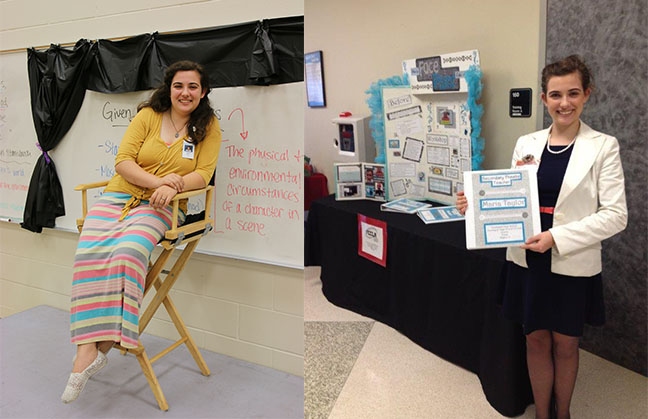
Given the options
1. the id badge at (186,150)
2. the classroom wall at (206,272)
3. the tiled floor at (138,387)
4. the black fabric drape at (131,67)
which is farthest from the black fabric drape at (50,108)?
the id badge at (186,150)

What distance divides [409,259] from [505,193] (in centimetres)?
92

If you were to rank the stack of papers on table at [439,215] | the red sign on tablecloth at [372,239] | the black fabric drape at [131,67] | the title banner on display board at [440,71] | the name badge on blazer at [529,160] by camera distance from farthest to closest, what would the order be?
the red sign on tablecloth at [372,239] → the stack of papers on table at [439,215] → the title banner on display board at [440,71] → the black fabric drape at [131,67] → the name badge on blazer at [529,160]

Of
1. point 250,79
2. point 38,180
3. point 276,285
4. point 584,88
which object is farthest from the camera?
point 38,180

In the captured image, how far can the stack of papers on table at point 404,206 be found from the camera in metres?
2.73

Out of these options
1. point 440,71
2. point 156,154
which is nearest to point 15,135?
point 156,154

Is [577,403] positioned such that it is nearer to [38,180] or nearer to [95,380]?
[95,380]

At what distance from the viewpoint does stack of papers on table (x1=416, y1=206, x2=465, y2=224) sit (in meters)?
2.56

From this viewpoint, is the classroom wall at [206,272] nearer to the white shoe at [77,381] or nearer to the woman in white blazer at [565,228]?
the white shoe at [77,381]

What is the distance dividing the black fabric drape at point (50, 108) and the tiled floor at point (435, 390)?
186cm

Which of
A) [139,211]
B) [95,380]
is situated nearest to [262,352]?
[95,380]

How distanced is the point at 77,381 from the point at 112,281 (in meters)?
0.41

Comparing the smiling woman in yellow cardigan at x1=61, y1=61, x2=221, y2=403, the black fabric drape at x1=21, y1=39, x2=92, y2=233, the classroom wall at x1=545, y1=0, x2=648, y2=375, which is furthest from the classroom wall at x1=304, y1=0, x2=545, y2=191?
the black fabric drape at x1=21, y1=39, x2=92, y2=233

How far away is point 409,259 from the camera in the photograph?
99.7 inches

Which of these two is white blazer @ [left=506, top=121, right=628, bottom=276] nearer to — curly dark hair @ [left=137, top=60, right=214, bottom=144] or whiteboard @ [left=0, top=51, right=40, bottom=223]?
curly dark hair @ [left=137, top=60, right=214, bottom=144]
